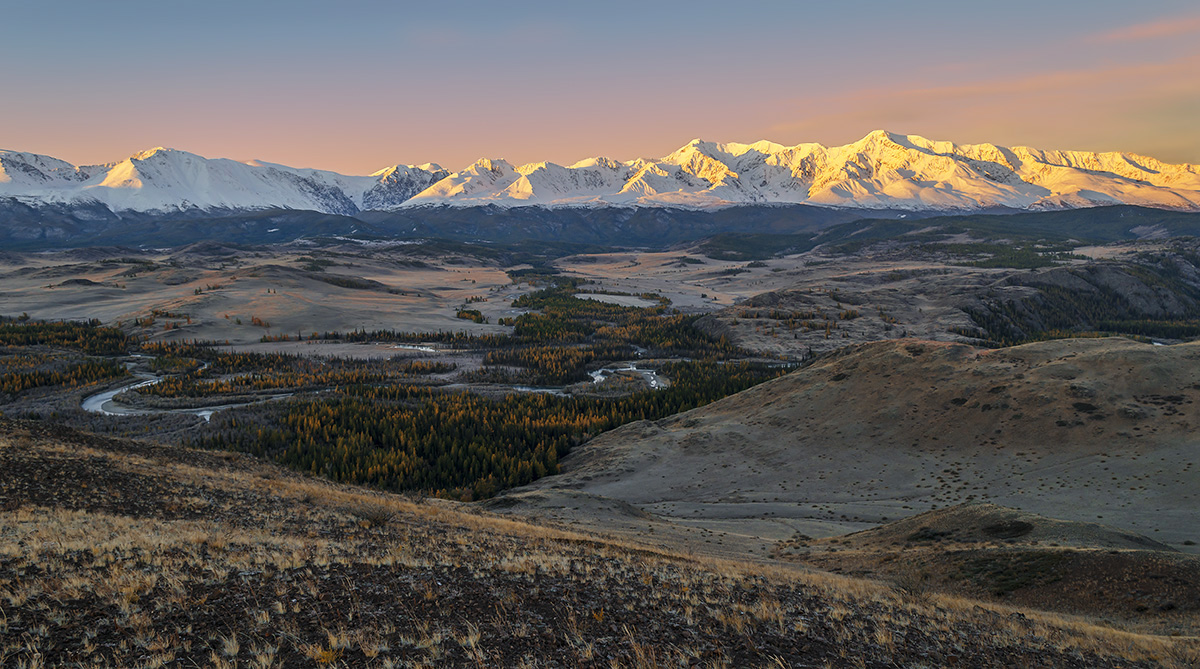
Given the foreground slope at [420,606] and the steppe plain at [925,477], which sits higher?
the foreground slope at [420,606]

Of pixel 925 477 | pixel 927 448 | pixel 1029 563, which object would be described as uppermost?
pixel 1029 563

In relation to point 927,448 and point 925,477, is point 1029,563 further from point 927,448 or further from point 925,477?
point 927,448

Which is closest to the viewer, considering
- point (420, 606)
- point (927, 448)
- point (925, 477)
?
point (420, 606)

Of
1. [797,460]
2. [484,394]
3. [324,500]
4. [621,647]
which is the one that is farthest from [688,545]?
[484,394]

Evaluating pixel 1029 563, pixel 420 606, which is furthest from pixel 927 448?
pixel 420 606

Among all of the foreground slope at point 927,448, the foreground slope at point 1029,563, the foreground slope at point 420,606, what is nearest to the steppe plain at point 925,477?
the foreground slope at point 1029,563

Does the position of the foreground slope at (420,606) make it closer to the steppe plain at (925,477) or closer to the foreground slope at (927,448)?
the steppe plain at (925,477)

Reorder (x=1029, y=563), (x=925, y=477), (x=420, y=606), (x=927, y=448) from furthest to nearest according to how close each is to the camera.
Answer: (x=927, y=448)
(x=925, y=477)
(x=1029, y=563)
(x=420, y=606)
